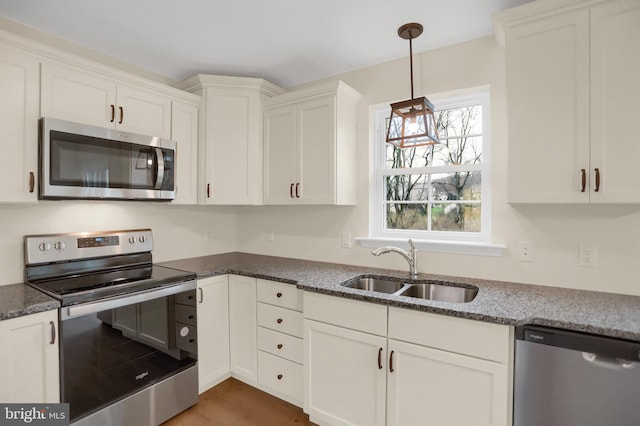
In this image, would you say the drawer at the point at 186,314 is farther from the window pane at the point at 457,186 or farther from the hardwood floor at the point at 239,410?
the window pane at the point at 457,186

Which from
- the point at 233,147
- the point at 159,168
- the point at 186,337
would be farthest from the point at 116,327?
the point at 233,147

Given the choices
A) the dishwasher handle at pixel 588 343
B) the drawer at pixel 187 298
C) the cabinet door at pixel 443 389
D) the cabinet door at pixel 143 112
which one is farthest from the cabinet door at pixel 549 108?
the cabinet door at pixel 143 112

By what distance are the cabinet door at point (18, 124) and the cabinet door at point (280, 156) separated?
1.44 meters

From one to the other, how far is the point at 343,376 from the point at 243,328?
2.94ft

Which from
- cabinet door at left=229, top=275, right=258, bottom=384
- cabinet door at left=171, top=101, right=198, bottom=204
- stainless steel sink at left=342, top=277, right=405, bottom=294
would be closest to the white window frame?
stainless steel sink at left=342, top=277, right=405, bottom=294

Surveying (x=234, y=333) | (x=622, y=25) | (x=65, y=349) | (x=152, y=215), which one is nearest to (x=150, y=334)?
(x=65, y=349)

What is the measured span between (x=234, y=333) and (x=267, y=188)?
3.81 ft

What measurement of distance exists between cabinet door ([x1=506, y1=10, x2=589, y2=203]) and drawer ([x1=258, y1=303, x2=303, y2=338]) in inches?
57.7

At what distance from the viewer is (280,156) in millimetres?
2600

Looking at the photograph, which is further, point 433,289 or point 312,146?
point 312,146

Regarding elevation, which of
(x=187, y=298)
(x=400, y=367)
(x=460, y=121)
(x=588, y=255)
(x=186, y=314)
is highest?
(x=460, y=121)

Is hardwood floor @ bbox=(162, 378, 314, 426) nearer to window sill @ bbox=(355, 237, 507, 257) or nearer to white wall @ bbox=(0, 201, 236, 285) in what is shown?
white wall @ bbox=(0, 201, 236, 285)

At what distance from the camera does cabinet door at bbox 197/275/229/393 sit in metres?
2.24

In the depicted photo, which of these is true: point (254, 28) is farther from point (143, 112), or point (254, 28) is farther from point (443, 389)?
point (443, 389)
